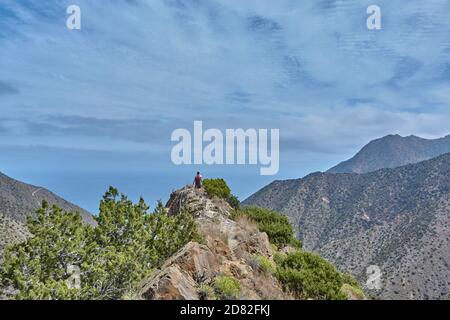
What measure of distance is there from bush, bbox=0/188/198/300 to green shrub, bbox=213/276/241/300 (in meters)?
4.36

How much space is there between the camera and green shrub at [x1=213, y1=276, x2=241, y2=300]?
1278cm

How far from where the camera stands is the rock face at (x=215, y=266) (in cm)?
1245

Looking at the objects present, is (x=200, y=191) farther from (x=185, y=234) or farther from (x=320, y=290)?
(x=320, y=290)

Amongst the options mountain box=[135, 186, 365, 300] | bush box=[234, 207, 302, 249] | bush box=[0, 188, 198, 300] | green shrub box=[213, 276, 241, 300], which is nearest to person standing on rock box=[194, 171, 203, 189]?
bush box=[234, 207, 302, 249]

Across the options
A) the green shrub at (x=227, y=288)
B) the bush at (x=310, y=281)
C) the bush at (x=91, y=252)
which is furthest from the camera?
the bush at (x=91, y=252)

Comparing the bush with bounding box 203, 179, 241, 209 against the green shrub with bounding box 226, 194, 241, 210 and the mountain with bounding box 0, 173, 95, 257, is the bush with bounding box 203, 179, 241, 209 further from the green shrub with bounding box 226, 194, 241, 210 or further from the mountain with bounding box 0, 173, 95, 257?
the mountain with bounding box 0, 173, 95, 257

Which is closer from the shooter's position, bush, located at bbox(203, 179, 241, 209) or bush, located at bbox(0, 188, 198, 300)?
bush, located at bbox(0, 188, 198, 300)

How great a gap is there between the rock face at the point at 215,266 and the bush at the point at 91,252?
6.49 ft

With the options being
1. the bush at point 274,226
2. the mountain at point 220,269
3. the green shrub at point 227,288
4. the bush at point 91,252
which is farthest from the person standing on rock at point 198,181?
the green shrub at point 227,288

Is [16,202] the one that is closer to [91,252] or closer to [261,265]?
[91,252]

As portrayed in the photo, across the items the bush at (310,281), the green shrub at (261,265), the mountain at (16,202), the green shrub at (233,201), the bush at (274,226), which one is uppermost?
the mountain at (16,202)

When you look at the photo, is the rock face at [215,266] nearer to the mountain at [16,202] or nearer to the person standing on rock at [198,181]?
the person standing on rock at [198,181]
